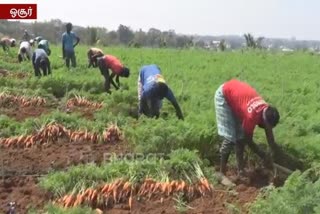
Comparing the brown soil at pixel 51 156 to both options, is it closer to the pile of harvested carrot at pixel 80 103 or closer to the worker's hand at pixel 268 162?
the worker's hand at pixel 268 162

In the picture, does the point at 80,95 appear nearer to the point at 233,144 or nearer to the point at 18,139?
the point at 18,139

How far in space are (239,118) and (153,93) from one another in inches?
67.1

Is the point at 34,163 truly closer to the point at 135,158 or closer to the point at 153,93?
the point at 135,158

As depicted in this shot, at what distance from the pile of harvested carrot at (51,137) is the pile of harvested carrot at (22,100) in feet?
9.01

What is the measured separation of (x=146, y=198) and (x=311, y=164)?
209 centimetres

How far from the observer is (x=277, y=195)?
15.1 feet

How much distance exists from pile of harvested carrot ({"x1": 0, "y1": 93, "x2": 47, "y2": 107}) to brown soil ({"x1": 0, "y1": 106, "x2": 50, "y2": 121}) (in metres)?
0.18

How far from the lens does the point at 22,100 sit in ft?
36.4

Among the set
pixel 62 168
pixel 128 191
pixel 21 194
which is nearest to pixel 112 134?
pixel 62 168

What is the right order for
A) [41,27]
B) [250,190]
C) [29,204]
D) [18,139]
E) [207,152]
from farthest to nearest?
[41,27] < [18,139] < [207,152] < [250,190] < [29,204]

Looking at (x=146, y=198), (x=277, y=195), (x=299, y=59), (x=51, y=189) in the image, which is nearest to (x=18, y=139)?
(x=51, y=189)

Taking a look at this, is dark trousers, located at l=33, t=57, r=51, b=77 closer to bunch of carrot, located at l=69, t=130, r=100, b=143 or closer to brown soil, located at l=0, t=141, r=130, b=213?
bunch of carrot, located at l=69, t=130, r=100, b=143

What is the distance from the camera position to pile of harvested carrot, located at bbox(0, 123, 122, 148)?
8.03 metres

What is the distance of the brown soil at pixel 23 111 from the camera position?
32.6 feet
